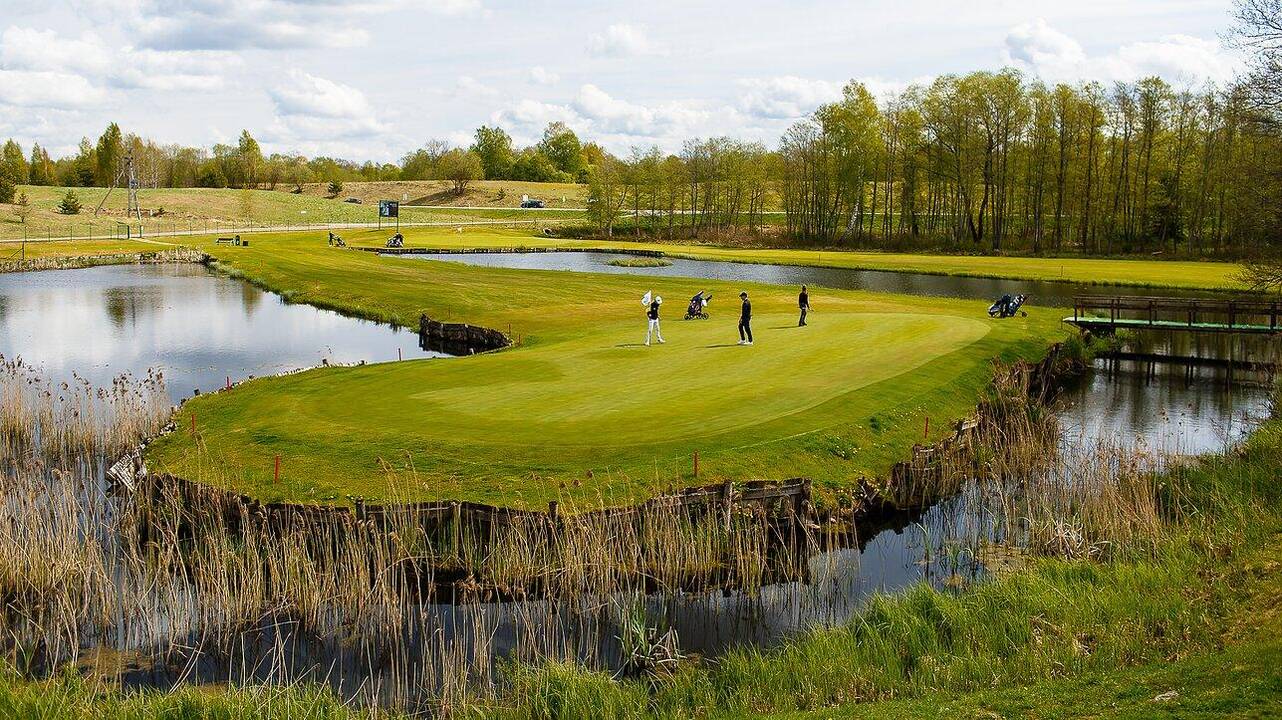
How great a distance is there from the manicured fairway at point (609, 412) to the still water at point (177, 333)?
317 inches

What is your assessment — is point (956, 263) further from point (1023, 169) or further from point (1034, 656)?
point (1034, 656)

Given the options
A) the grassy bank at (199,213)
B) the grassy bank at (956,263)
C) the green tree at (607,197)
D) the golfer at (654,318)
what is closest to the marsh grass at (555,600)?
the golfer at (654,318)

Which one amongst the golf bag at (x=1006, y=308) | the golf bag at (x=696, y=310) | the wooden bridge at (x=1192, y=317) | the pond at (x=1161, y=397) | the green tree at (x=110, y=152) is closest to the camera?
the pond at (x=1161, y=397)

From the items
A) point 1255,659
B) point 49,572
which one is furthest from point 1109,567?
point 49,572

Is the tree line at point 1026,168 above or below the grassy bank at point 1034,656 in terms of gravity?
above

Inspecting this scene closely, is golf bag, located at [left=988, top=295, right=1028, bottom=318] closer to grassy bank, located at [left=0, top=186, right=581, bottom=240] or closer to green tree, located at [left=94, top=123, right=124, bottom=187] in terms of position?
grassy bank, located at [left=0, top=186, right=581, bottom=240]

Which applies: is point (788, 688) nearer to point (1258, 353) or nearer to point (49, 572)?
point (49, 572)

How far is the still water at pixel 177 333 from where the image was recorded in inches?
1660

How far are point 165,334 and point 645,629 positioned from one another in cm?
4230

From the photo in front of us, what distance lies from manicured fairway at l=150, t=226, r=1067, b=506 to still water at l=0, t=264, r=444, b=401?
8049 mm

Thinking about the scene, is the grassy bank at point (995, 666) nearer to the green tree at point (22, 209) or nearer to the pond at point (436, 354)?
the pond at point (436, 354)

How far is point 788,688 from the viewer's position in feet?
48.2

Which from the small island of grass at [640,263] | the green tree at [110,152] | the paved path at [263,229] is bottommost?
the small island of grass at [640,263]

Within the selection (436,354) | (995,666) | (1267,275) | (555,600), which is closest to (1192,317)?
(1267,275)
